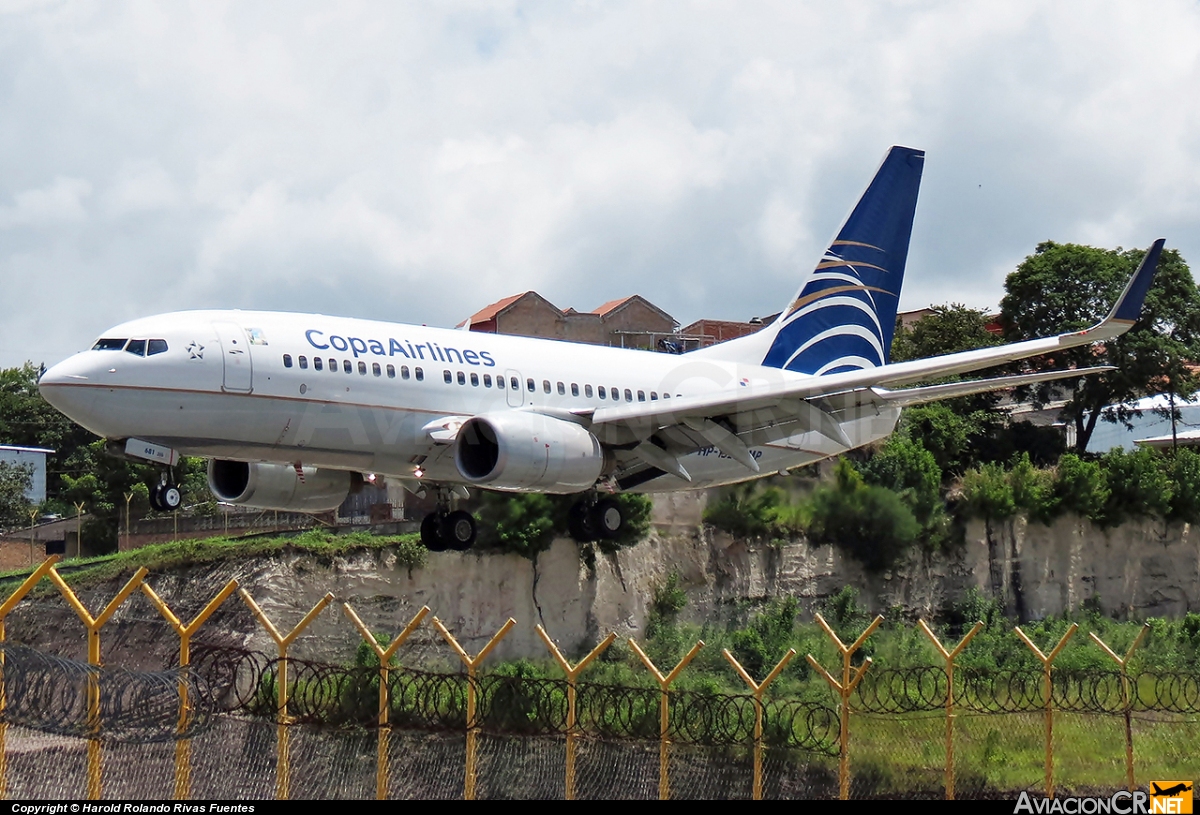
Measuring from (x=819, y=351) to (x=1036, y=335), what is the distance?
101ft

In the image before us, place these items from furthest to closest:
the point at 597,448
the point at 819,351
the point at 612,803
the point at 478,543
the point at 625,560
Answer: the point at 625,560 < the point at 478,543 < the point at 819,351 < the point at 597,448 < the point at 612,803

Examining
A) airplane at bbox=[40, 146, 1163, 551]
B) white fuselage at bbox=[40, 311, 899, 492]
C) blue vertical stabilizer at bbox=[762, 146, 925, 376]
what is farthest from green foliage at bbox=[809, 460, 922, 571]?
white fuselage at bbox=[40, 311, 899, 492]

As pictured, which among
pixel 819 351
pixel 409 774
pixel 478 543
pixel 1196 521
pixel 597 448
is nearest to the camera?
pixel 409 774

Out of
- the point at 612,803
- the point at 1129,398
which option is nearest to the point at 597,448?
the point at 612,803

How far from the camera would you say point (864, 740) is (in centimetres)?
2378

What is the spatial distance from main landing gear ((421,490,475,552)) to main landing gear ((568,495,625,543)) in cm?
227

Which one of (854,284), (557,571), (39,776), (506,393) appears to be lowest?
(39,776)

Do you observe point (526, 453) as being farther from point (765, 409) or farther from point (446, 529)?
A: point (765, 409)

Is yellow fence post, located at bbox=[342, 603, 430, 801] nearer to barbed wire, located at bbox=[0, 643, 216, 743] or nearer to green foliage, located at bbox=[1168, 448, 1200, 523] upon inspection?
barbed wire, located at bbox=[0, 643, 216, 743]

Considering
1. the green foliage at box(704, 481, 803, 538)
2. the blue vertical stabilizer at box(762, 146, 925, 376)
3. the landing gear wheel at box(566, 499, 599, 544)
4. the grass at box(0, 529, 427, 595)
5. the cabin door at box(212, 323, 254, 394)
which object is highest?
the blue vertical stabilizer at box(762, 146, 925, 376)

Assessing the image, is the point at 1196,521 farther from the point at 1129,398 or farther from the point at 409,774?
the point at 409,774

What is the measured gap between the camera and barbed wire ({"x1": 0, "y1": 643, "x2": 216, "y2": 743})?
1216 centimetres

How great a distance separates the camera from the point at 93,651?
12.9 meters

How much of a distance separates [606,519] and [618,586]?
579 inches
